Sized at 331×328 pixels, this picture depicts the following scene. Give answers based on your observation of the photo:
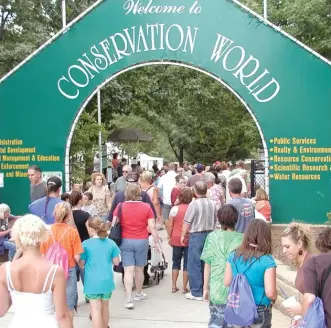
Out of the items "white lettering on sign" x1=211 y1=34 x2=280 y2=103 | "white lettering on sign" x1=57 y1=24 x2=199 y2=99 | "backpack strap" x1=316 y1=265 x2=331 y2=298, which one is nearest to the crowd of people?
"backpack strap" x1=316 y1=265 x2=331 y2=298

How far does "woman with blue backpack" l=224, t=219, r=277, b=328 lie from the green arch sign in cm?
742

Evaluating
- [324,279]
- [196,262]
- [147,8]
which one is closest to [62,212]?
[196,262]

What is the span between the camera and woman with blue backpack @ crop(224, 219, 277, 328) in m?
4.69

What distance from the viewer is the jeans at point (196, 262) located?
851 centimetres

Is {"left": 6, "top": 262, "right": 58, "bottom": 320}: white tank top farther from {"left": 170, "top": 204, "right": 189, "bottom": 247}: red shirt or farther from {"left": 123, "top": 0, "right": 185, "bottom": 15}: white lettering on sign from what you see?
{"left": 123, "top": 0, "right": 185, "bottom": 15}: white lettering on sign

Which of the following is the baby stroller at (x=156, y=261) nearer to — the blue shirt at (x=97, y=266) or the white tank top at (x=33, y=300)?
the blue shirt at (x=97, y=266)

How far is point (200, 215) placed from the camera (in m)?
8.44

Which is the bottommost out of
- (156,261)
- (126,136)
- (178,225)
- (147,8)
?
(156,261)

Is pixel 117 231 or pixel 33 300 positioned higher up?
pixel 117 231

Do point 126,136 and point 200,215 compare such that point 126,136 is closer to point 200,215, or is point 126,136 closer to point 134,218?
point 200,215

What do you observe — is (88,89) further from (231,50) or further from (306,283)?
(306,283)

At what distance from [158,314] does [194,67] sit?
234 inches

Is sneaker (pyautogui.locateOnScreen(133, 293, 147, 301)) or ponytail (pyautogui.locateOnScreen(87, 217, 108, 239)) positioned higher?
ponytail (pyautogui.locateOnScreen(87, 217, 108, 239))

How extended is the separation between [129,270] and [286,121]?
530cm
